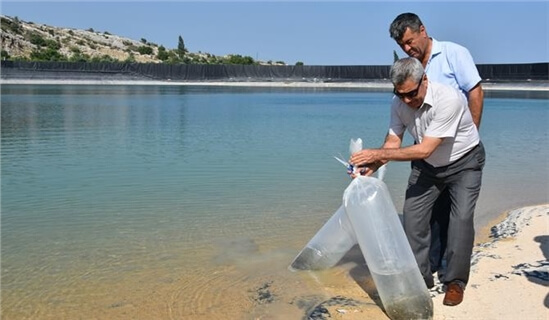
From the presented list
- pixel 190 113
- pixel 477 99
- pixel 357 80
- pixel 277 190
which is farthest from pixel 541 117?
pixel 357 80

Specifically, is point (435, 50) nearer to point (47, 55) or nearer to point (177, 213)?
point (177, 213)

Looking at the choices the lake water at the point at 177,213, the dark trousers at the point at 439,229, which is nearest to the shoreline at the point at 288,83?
the lake water at the point at 177,213

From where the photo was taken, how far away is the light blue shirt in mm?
3723

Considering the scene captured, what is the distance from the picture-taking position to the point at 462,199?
366 centimetres

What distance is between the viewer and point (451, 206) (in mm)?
3773

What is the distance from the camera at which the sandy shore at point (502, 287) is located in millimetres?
3549

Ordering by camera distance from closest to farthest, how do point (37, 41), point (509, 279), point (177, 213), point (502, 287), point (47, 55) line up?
point (502, 287) → point (509, 279) → point (177, 213) → point (47, 55) → point (37, 41)

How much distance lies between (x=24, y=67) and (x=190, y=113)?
40740 millimetres

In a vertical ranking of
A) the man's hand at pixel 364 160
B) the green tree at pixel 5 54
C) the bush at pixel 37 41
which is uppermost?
the bush at pixel 37 41

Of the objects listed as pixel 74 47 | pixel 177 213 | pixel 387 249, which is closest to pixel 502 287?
pixel 387 249

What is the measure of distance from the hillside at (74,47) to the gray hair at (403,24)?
74475 millimetres

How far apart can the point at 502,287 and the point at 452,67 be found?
1.43 m

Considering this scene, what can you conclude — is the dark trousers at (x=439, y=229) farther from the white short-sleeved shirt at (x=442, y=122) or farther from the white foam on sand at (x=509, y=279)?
the white short-sleeved shirt at (x=442, y=122)

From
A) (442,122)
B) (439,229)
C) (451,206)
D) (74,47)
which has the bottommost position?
(439,229)
